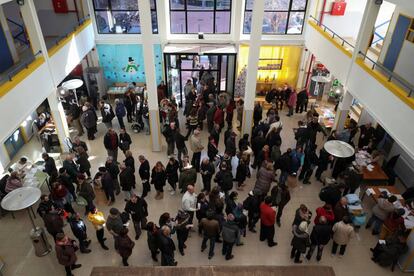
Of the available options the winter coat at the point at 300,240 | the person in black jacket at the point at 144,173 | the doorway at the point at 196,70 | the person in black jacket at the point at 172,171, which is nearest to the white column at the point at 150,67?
the person in black jacket at the point at 144,173

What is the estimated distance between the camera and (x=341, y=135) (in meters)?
10.1

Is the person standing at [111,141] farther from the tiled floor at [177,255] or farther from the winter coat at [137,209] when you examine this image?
the winter coat at [137,209]

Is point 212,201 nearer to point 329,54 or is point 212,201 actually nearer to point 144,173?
point 144,173

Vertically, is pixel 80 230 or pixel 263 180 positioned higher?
pixel 263 180

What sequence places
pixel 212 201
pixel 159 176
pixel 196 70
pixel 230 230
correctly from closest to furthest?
pixel 230 230
pixel 212 201
pixel 159 176
pixel 196 70

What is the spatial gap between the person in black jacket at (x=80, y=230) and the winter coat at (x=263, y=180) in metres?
4.10

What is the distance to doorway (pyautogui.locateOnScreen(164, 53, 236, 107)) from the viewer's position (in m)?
13.8

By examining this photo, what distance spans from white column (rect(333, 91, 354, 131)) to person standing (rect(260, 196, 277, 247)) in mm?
5168

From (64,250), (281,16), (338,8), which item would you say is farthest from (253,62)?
(64,250)

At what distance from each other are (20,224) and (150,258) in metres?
3.63

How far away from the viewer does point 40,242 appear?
295 inches

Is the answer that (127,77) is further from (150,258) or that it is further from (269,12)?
(150,258)

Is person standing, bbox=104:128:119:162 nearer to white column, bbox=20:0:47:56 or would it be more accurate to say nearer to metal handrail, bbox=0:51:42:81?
metal handrail, bbox=0:51:42:81

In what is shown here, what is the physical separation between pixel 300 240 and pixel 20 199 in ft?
19.7
